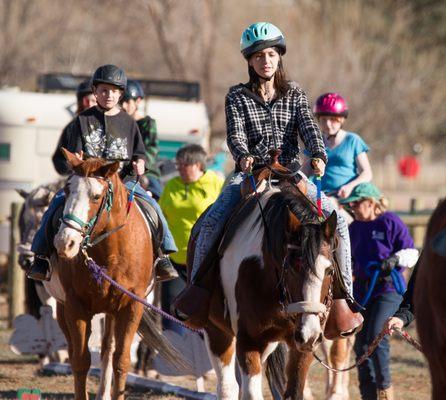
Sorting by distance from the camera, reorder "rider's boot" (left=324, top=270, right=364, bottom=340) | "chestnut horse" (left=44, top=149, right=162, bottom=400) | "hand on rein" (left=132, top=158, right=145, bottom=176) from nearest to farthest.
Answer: "rider's boot" (left=324, top=270, right=364, bottom=340), "chestnut horse" (left=44, top=149, right=162, bottom=400), "hand on rein" (left=132, top=158, right=145, bottom=176)

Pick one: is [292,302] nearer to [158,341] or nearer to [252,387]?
[252,387]

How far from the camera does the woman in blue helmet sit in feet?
26.0

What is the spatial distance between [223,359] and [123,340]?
1.42m

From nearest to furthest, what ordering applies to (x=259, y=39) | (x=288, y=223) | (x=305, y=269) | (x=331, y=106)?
(x=305, y=269)
(x=288, y=223)
(x=259, y=39)
(x=331, y=106)

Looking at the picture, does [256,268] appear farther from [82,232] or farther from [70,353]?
[70,353]

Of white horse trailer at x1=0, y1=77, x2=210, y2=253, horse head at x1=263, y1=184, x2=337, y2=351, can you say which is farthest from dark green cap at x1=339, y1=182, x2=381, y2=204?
white horse trailer at x1=0, y1=77, x2=210, y2=253

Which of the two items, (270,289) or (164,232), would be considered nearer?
(270,289)

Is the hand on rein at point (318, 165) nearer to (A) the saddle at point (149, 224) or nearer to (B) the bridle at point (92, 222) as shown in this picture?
(B) the bridle at point (92, 222)

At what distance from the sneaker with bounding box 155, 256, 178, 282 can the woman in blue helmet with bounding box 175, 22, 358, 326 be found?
4.88 ft

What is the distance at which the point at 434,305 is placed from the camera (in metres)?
5.13

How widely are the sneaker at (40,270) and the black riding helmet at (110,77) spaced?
1.56 metres

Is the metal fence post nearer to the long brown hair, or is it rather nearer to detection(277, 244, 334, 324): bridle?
the long brown hair

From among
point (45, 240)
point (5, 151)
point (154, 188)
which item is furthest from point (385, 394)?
point (5, 151)

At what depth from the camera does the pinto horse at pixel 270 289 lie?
22.6ft
